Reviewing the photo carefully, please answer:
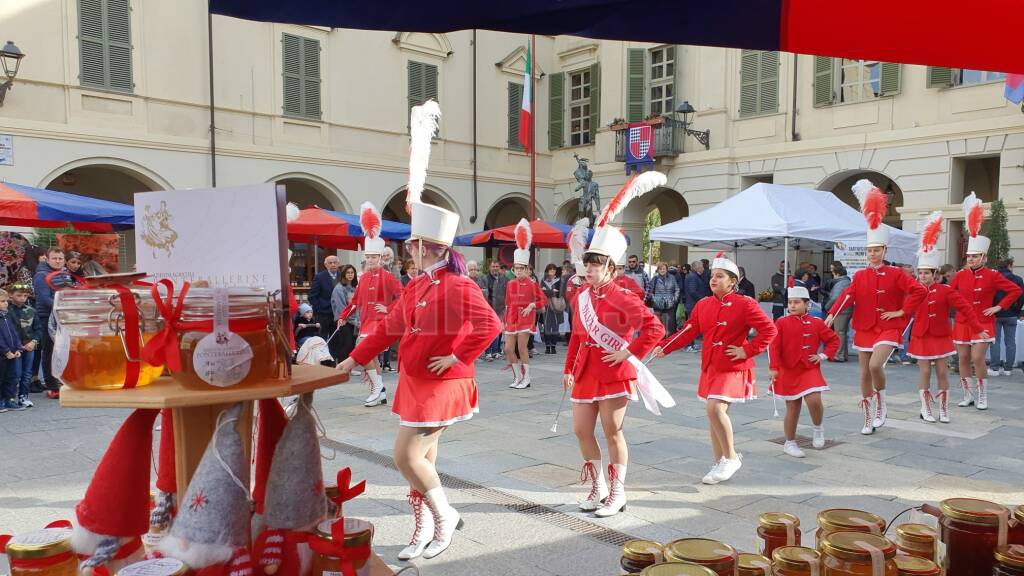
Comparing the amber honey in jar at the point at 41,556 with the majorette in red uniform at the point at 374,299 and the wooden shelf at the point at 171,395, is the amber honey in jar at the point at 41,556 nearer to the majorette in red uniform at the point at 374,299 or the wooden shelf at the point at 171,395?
the wooden shelf at the point at 171,395

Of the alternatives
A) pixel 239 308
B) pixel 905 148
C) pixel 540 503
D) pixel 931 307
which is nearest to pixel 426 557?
pixel 540 503

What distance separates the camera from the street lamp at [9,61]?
12984mm

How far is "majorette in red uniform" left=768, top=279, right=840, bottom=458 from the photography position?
644 centimetres

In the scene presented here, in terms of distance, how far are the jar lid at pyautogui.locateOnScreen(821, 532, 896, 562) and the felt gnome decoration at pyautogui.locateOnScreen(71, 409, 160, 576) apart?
1864 millimetres

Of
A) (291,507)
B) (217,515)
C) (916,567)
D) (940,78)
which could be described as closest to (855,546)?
(916,567)

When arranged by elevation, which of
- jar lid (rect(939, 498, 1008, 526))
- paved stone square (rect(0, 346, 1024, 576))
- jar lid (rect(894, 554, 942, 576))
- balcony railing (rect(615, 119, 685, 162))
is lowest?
paved stone square (rect(0, 346, 1024, 576))

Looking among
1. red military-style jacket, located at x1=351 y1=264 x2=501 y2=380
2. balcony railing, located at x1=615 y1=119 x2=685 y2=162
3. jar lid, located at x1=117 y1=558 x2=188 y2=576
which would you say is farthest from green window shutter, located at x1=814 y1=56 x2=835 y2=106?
jar lid, located at x1=117 y1=558 x2=188 y2=576

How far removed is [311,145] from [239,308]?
59.6 ft

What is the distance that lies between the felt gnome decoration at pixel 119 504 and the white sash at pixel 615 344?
3060 mm

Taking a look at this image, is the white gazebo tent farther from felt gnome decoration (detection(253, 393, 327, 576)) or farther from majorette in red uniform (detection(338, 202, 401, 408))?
felt gnome decoration (detection(253, 393, 327, 576))

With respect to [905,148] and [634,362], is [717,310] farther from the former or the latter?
[905,148]

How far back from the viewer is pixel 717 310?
5.66m

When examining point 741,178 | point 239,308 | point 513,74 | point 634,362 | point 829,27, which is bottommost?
point 634,362

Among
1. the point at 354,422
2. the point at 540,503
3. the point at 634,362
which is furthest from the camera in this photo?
the point at 354,422
